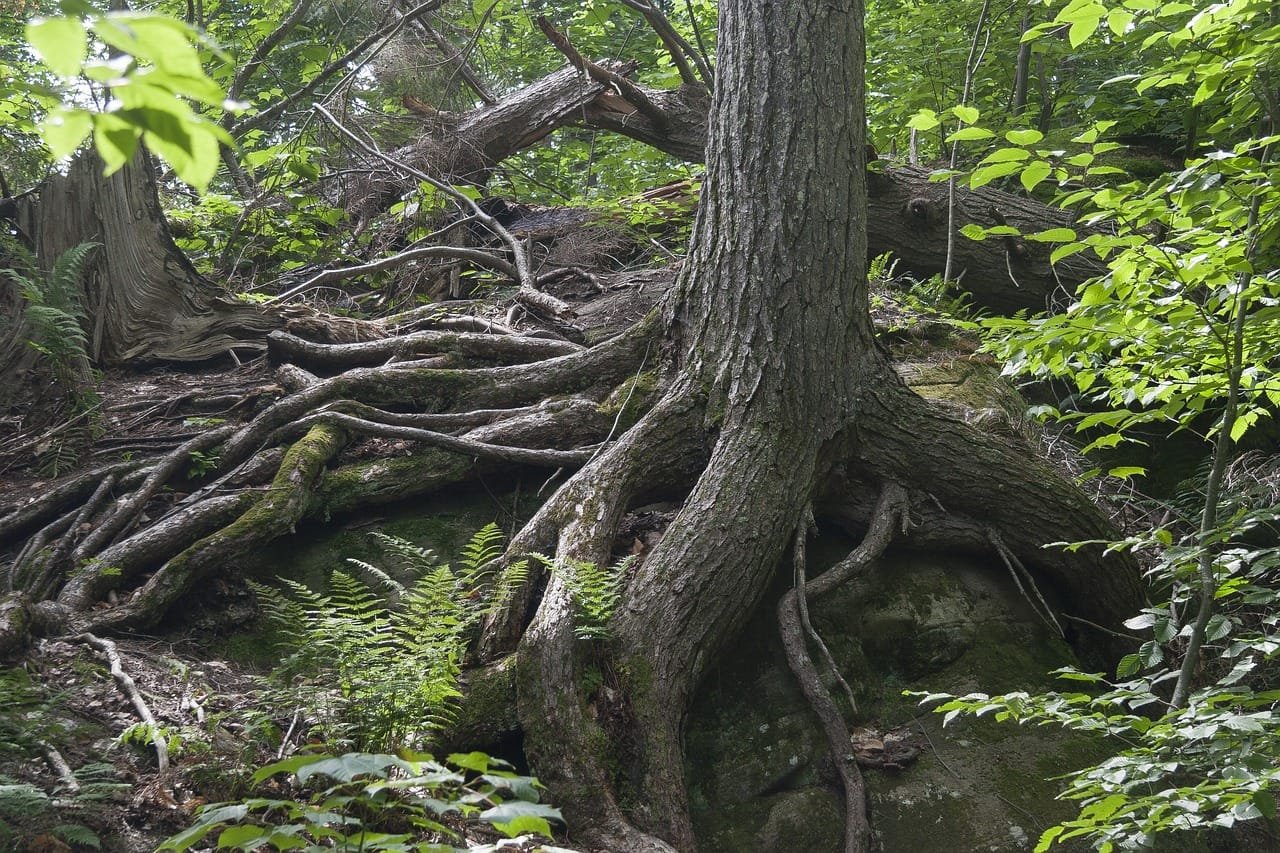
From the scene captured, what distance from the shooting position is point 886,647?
4.91 meters

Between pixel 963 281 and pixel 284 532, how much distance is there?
6305mm

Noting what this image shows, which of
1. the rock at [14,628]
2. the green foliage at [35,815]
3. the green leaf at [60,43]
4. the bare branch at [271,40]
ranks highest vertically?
the bare branch at [271,40]

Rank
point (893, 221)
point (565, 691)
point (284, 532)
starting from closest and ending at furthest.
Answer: point (565, 691), point (284, 532), point (893, 221)

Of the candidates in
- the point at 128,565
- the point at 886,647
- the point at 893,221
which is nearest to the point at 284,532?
the point at 128,565

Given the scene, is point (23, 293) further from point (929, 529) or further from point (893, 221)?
point (893, 221)

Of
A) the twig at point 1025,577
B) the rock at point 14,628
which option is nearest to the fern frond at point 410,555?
the rock at point 14,628

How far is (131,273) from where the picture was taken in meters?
6.64

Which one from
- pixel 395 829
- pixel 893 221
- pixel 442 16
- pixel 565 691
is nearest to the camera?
pixel 395 829

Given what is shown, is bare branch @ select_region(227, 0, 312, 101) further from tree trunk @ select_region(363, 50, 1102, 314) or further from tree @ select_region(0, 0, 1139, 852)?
tree @ select_region(0, 0, 1139, 852)

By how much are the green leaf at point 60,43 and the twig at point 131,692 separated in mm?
2773

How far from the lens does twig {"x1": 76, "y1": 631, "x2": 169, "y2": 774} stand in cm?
325

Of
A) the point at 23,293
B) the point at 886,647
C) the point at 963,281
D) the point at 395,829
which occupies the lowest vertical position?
the point at 886,647

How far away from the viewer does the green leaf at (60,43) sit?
1.20 metres

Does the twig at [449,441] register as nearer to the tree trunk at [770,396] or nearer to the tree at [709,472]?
the tree at [709,472]
